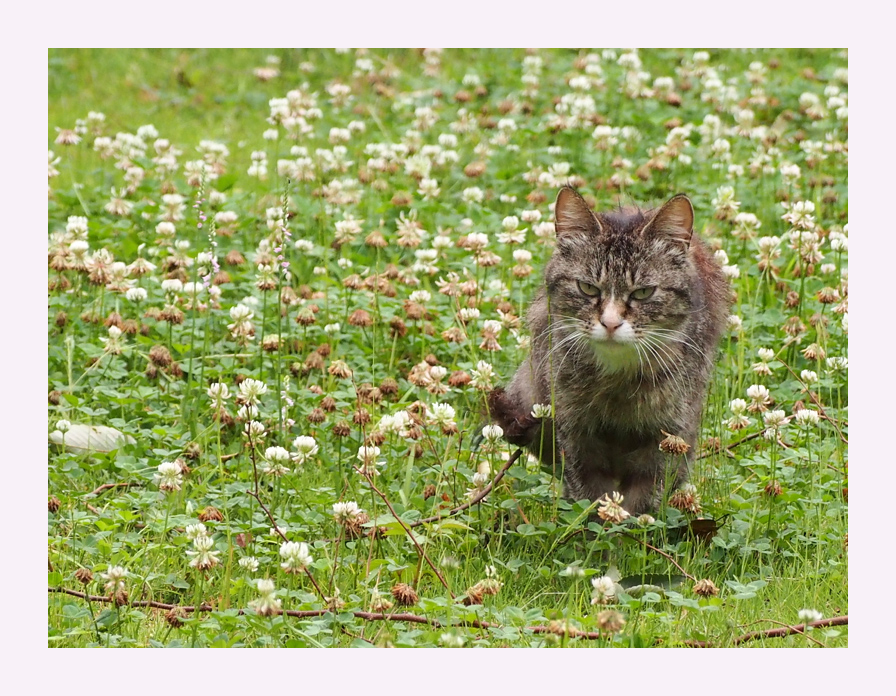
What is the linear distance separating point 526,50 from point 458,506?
20.5ft

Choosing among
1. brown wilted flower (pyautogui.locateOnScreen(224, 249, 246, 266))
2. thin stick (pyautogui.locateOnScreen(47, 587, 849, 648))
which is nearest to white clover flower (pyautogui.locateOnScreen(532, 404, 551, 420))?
thin stick (pyautogui.locateOnScreen(47, 587, 849, 648))

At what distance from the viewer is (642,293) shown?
14.4 ft

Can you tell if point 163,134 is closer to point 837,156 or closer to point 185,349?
point 185,349

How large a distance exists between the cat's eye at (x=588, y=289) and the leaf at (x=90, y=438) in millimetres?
2099

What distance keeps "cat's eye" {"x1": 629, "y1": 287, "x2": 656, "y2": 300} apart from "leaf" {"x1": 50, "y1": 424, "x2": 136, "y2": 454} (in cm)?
228

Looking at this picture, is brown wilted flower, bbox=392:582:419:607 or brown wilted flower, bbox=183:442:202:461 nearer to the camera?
brown wilted flower, bbox=392:582:419:607

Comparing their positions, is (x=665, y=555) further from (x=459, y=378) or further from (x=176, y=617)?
(x=176, y=617)

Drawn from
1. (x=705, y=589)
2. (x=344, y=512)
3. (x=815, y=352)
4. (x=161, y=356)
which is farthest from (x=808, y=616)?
(x=161, y=356)

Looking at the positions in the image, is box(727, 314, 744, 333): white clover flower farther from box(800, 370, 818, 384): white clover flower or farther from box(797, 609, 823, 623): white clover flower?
box(797, 609, 823, 623): white clover flower

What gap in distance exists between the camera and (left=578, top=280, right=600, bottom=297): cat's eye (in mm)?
A: 4410

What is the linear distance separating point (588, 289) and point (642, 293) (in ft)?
0.65

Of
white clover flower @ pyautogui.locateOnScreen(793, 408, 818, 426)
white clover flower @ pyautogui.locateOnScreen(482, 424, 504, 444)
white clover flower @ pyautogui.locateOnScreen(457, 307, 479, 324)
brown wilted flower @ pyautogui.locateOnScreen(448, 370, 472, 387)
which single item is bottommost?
white clover flower @ pyautogui.locateOnScreen(482, 424, 504, 444)

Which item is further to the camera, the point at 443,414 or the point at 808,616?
the point at 443,414

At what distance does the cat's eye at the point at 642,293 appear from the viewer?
438 centimetres
